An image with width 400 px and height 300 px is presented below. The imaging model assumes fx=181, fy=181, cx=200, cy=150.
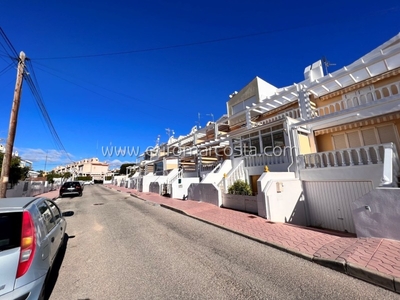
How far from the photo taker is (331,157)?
8.77m

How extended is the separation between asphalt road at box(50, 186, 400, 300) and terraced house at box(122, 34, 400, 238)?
302cm

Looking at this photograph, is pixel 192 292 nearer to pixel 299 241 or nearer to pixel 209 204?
pixel 299 241

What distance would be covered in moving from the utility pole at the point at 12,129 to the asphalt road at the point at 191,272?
15.5 ft

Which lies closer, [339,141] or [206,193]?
[339,141]

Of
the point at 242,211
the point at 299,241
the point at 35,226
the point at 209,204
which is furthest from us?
the point at 209,204

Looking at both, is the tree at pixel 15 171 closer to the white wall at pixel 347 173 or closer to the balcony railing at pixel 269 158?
the balcony railing at pixel 269 158

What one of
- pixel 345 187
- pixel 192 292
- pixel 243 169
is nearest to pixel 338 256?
pixel 192 292

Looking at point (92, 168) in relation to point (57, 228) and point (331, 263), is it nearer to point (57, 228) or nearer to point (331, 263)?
point (57, 228)

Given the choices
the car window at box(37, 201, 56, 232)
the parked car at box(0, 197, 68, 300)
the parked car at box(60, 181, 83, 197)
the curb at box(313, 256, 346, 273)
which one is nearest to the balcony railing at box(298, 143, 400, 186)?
the curb at box(313, 256, 346, 273)

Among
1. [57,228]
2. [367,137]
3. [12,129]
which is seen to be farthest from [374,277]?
[12,129]

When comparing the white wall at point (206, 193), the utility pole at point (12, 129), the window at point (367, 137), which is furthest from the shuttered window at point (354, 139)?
the utility pole at point (12, 129)

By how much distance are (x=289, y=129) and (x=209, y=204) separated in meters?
6.57

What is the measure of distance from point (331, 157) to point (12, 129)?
48.9ft

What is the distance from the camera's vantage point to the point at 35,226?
9.37ft
